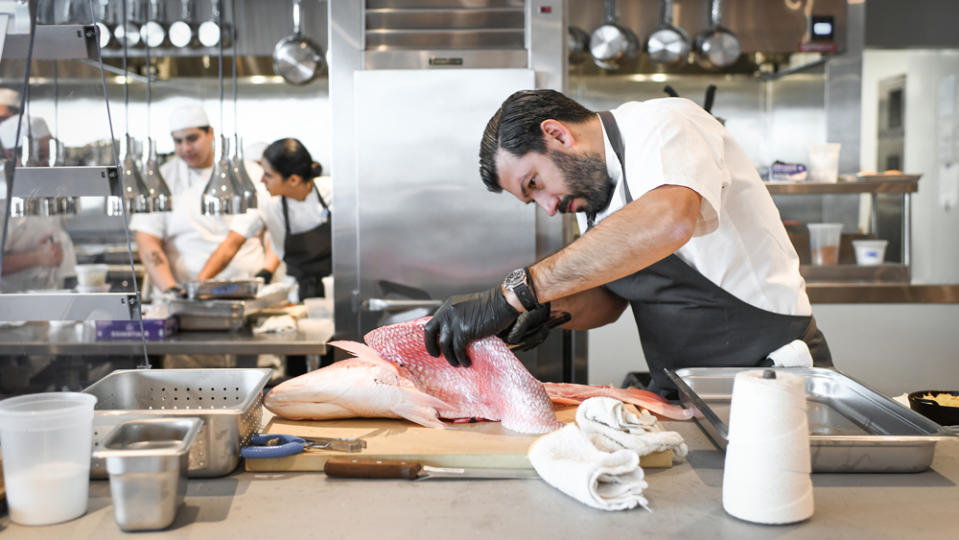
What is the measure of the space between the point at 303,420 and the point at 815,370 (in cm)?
108

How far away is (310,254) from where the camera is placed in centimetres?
508

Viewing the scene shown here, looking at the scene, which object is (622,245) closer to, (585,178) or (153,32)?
(585,178)

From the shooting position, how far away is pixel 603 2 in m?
4.62

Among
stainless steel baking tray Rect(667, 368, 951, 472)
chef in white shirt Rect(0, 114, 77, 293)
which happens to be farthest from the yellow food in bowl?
chef in white shirt Rect(0, 114, 77, 293)

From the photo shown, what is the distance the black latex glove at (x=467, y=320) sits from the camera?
5.72 feet

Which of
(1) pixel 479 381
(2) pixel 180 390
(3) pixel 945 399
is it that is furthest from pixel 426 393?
(3) pixel 945 399

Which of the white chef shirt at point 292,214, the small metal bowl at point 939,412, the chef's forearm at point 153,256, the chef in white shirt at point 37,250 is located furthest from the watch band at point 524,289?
the white chef shirt at point 292,214

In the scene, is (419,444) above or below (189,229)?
below

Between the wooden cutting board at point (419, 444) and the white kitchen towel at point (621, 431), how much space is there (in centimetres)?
3

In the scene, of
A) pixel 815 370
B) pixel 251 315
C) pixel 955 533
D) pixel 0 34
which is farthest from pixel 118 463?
pixel 251 315

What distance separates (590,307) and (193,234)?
3132 mm

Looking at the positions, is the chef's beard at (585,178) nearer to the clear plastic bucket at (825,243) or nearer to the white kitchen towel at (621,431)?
the white kitchen towel at (621,431)

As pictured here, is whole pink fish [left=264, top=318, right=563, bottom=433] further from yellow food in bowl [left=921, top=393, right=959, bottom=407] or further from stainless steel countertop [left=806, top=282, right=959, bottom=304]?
stainless steel countertop [left=806, top=282, right=959, bottom=304]

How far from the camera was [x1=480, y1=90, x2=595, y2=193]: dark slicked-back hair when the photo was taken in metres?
1.99
